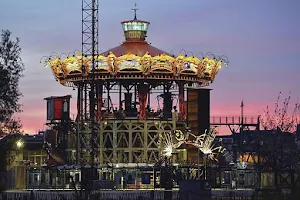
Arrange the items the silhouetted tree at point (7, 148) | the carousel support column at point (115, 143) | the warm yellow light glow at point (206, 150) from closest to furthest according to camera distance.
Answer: the silhouetted tree at point (7, 148) → the carousel support column at point (115, 143) → the warm yellow light glow at point (206, 150)

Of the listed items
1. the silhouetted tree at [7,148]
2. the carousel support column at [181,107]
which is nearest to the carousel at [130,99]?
the carousel support column at [181,107]

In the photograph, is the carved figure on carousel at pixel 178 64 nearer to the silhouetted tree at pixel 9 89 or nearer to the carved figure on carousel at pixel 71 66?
the carved figure on carousel at pixel 71 66

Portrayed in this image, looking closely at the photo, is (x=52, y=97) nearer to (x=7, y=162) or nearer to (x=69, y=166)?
(x=69, y=166)

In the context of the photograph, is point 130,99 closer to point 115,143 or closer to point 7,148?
point 115,143

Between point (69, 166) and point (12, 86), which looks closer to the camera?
point (12, 86)

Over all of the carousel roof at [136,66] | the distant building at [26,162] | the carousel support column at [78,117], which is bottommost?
the distant building at [26,162]

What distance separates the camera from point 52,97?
11500 centimetres

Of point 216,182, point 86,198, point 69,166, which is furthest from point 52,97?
point 86,198

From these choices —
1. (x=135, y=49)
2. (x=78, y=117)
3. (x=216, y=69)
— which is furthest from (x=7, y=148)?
(x=216, y=69)

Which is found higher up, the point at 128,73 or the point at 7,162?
the point at 128,73

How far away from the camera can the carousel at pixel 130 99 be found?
104875 mm

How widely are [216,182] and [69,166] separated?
682 inches

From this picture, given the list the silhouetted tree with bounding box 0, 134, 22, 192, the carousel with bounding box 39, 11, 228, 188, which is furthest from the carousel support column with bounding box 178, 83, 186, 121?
the silhouetted tree with bounding box 0, 134, 22, 192

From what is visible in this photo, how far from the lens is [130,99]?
11106 cm
